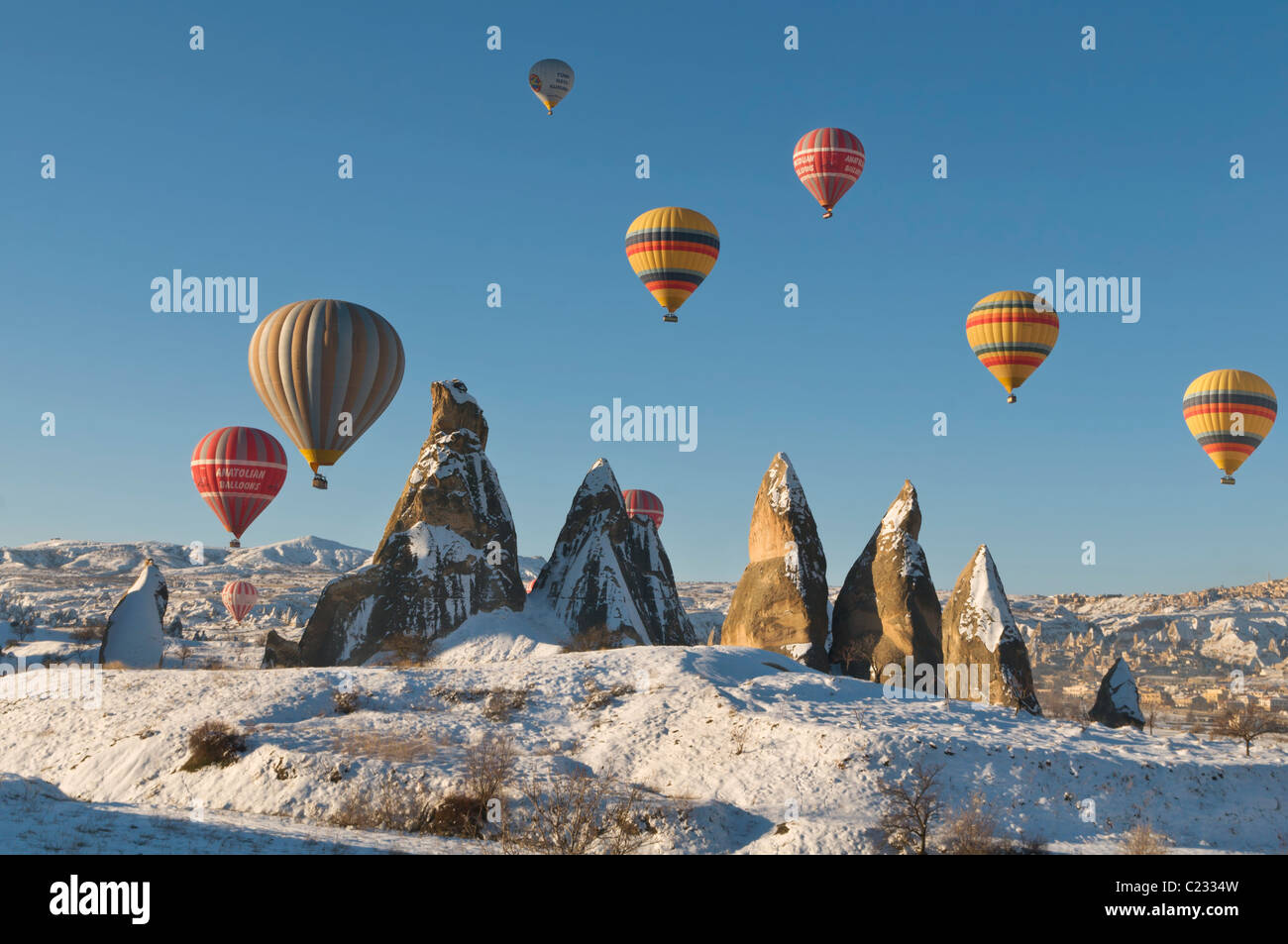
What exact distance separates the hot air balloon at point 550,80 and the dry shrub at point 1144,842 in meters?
53.5

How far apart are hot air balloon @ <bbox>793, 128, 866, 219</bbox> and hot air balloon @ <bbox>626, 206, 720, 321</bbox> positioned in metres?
7.75

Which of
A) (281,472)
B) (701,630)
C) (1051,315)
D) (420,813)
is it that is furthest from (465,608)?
(701,630)

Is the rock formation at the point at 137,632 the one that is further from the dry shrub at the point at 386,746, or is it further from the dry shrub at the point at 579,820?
the dry shrub at the point at 579,820

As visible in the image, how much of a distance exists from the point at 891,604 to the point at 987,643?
524 centimetres

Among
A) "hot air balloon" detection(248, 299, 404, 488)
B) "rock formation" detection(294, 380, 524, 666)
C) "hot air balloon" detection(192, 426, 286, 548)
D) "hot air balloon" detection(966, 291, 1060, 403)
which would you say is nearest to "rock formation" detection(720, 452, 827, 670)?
"rock formation" detection(294, 380, 524, 666)

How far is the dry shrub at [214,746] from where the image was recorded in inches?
1245

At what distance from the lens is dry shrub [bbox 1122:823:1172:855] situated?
2463cm

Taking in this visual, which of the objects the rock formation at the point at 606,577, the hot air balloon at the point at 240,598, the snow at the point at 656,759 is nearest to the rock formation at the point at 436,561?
the rock formation at the point at 606,577

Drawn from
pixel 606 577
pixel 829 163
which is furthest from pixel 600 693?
pixel 829 163

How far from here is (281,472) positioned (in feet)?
171

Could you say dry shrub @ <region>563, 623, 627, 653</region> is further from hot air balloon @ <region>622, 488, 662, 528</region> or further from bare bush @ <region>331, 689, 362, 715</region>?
hot air balloon @ <region>622, 488, 662, 528</region>

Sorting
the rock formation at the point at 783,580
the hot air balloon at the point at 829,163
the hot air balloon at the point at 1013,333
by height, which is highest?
the hot air balloon at the point at 829,163

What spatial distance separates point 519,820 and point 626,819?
9.85ft
